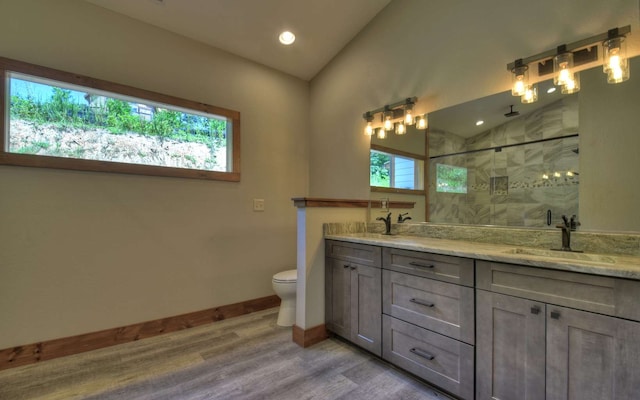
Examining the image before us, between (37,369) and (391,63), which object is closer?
(37,369)

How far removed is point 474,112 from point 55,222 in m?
3.19

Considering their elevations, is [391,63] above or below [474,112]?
above

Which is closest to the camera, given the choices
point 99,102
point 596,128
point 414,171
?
point 596,128

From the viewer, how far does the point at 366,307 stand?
84.9 inches

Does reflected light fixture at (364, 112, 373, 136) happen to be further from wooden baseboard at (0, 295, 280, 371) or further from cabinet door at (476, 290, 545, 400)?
Result: wooden baseboard at (0, 295, 280, 371)

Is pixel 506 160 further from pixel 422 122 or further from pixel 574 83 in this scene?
pixel 422 122

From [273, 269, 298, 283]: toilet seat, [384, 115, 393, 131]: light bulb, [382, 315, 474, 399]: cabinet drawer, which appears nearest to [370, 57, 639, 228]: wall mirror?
[384, 115, 393, 131]: light bulb

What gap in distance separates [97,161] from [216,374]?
6.02 feet

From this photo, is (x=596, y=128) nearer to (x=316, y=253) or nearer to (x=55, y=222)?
(x=316, y=253)

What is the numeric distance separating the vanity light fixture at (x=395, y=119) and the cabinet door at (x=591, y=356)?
Answer: 1684 mm

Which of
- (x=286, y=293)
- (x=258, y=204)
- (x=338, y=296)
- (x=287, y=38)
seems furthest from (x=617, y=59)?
(x=258, y=204)

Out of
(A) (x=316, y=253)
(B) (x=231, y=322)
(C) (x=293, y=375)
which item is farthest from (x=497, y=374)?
(B) (x=231, y=322)

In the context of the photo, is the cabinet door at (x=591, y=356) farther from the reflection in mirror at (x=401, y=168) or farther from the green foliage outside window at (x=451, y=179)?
the reflection in mirror at (x=401, y=168)

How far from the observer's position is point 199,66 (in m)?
2.82
